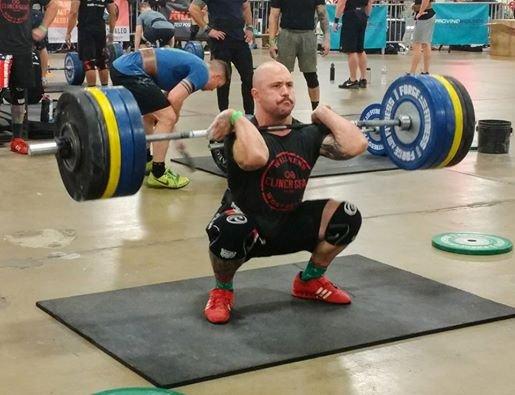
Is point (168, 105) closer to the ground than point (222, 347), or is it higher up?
higher up

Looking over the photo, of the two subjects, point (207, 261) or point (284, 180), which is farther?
point (207, 261)

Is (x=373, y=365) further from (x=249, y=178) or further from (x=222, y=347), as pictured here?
(x=249, y=178)

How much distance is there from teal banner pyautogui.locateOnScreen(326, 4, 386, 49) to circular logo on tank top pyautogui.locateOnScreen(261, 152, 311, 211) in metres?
13.1

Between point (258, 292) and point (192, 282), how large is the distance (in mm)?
288

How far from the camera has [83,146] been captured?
316 centimetres

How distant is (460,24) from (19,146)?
492 inches

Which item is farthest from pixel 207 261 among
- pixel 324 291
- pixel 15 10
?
pixel 15 10

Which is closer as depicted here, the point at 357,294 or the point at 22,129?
the point at 357,294

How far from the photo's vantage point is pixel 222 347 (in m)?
3.09

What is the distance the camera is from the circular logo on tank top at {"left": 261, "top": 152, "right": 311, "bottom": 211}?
11.0 ft

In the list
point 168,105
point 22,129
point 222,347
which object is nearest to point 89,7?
point 22,129

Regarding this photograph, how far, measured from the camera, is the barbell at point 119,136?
3.10 meters

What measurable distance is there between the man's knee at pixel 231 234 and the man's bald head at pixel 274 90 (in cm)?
40

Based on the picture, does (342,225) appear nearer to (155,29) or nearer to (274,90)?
(274,90)
